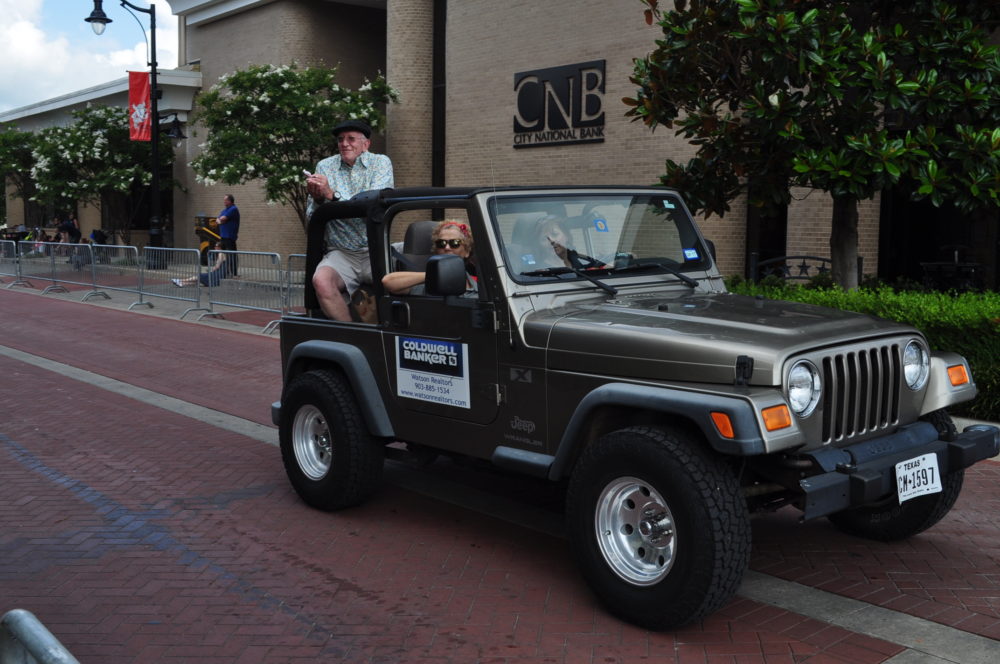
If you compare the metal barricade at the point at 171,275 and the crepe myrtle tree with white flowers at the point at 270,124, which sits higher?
the crepe myrtle tree with white flowers at the point at 270,124

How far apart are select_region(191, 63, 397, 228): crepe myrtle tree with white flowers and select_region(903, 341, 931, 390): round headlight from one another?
18.0 metres

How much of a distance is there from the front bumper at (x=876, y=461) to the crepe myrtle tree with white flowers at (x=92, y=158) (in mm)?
29896

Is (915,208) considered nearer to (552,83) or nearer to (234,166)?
(552,83)

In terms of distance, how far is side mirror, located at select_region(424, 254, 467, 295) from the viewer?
4.89 m

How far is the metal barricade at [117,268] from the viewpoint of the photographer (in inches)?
762

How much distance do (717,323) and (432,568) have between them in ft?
6.27

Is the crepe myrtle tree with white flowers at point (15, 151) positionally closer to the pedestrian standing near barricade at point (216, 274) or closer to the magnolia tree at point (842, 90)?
the pedestrian standing near barricade at point (216, 274)

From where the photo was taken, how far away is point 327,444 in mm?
6082

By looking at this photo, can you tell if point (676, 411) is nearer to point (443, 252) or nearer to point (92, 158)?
point (443, 252)

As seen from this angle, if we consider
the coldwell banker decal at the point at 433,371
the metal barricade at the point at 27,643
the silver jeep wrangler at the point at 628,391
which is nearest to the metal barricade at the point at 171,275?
the silver jeep wrangler at the point at 628,391

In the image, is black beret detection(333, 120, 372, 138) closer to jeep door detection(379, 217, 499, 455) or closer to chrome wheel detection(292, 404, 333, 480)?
jeep door detection(379, 217, 499, 455)

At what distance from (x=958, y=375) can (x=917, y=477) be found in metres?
0.78

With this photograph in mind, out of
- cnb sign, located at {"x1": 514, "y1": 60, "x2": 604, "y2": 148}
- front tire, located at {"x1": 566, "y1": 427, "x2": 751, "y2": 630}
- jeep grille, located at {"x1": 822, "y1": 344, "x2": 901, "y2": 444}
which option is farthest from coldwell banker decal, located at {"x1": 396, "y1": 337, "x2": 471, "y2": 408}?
cnb sign, located at {"x1": 514, "y1": 60, "x2": 604, "y2": 148}

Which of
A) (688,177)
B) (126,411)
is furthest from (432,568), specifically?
(688,177)
